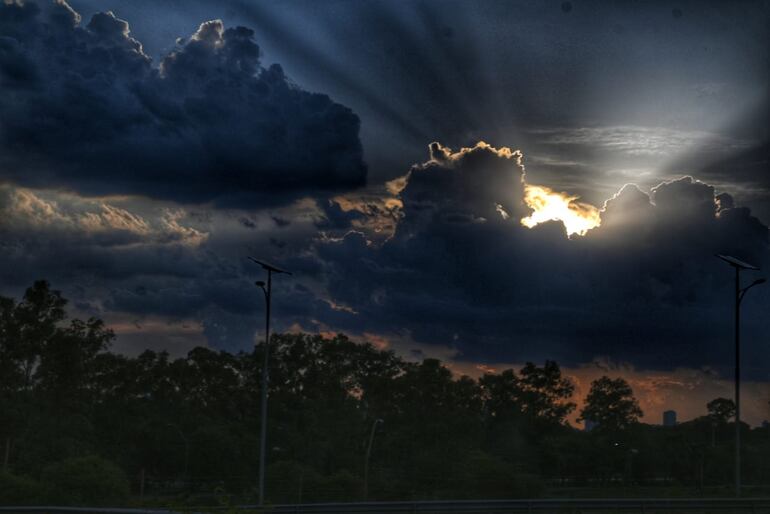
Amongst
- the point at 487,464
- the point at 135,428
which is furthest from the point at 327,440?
the point at 487,464

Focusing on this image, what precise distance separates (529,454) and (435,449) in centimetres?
1060

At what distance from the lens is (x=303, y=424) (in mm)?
100938

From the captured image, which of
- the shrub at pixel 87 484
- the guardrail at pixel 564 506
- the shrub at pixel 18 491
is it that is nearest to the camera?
the guardrail at pixel 564 506

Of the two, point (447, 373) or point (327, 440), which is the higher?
point (447, 373)

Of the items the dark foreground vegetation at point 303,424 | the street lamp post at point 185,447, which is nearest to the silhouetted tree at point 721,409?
the dark foreground vegetation at point 303,424

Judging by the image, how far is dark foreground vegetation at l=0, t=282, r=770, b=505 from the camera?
292 feet

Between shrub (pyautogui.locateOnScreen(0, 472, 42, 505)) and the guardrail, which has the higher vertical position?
the guardrail

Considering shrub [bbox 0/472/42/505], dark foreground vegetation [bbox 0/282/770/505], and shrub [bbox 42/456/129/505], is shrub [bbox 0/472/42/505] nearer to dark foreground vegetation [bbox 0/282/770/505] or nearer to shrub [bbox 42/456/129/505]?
shrub [bbox 42/456/129/505]

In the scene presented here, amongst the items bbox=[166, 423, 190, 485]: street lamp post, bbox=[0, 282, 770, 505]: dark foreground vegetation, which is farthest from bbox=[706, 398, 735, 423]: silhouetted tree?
bbox=[166, 423, 190, 485]: street lamp post

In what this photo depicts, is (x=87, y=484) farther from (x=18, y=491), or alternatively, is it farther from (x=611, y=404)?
(x=611, y=404)

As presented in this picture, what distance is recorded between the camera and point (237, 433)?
99188 mm

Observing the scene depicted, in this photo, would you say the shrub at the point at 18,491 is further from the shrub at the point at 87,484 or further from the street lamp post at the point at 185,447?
the street lamp post at the point at 185,447

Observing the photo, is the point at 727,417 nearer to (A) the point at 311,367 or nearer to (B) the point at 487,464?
(A) the point at 311,367

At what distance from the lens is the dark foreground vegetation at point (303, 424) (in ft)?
292
